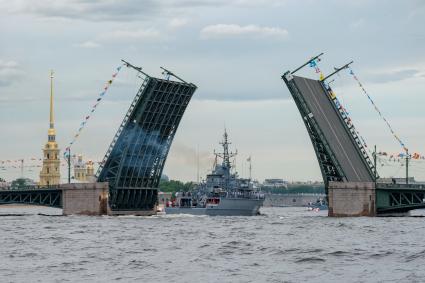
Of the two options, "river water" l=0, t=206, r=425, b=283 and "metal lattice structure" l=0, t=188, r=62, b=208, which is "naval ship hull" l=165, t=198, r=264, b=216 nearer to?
"metal lattice structure" l=0, t=188, r=62, b=208

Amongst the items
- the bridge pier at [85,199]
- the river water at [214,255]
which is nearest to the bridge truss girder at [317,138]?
the river water at [214,255]

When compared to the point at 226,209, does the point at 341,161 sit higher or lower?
higher

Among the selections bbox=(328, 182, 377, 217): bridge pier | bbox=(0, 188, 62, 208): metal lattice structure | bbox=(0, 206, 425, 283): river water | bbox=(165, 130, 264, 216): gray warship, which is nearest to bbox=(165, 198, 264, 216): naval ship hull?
bbox=(165, 130, 264, 216): gray warship

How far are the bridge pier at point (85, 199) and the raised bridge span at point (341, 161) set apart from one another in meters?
16.2

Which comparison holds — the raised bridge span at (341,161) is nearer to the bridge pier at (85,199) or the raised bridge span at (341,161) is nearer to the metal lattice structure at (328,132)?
the metal lattice structure at (328,132)

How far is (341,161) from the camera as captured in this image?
243ft

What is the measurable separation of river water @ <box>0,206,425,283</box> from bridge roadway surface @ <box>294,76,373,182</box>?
50.5 feet

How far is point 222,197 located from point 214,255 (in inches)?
1944

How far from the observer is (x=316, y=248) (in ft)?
137

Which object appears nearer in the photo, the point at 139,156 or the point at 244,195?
the point at 139,156

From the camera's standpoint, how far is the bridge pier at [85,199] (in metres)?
81.3

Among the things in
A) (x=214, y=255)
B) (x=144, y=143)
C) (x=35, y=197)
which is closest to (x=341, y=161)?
(x=144, y=143)

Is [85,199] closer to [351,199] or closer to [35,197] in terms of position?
[35,197]

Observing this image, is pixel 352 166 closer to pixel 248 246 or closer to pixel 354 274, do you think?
pixel 248 246
